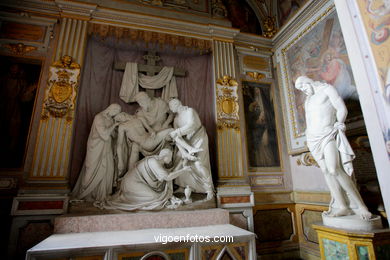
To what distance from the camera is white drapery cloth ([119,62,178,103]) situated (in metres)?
4.52

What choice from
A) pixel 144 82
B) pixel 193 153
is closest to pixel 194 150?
pixel 193 153

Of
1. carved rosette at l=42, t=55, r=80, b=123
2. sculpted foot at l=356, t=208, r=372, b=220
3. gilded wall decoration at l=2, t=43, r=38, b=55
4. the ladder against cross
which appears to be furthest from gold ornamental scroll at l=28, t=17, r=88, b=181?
sculpted foot at l=356, t=208, r=372, b=220

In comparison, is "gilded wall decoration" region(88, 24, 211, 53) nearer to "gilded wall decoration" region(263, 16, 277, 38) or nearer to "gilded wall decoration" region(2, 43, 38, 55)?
"gilded wall decoration" region(2, 43, 38, 55)

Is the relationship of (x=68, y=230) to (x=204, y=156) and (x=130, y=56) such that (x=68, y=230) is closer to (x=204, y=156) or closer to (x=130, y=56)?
(x=204, y=156)

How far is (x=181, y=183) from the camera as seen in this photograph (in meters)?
3.94

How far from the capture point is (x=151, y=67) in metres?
4.76

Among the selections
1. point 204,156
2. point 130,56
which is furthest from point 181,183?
point 130,56

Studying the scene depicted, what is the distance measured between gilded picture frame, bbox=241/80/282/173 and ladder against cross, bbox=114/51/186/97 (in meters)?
1.45

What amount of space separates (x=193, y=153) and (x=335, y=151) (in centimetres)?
202

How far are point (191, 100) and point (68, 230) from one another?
10.3 feet

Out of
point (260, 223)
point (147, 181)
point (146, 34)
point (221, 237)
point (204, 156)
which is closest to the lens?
point (221, 237)

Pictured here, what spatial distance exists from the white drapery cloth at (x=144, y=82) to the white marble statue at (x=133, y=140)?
2.18 feet

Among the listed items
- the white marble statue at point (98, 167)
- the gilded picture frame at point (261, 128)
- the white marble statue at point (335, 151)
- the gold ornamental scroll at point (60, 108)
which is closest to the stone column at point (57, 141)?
the gold ornamental scroll at point (60, 108)

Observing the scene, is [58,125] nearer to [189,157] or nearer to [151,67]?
[151,67]
